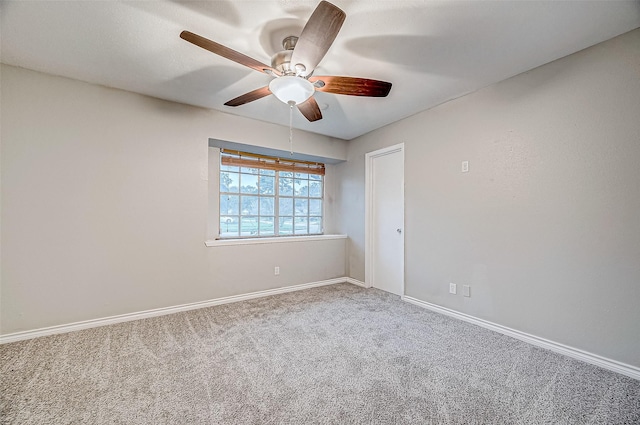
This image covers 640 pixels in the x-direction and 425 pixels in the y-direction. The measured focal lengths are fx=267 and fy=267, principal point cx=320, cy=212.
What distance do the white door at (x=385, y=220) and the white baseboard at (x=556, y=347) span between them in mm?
853

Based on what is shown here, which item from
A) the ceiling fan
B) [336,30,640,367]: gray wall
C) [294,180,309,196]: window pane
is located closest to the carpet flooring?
[336,30,640,367]: gray wall

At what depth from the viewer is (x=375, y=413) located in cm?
148

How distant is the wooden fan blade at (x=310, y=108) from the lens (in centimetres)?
224

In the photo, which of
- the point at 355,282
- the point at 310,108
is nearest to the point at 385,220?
the point at 355,282

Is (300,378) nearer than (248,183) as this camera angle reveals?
Yes

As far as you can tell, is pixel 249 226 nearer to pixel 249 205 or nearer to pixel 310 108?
pixel 249 205

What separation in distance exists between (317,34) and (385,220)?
9.30 feet

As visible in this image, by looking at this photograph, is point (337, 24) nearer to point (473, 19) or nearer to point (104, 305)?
point (473, 19)

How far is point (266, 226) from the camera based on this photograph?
4168 mm

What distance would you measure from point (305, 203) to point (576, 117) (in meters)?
3.40

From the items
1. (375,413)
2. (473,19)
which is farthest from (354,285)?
(473,19)

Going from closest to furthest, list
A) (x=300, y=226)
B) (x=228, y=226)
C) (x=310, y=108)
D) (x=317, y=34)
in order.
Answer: (x=317, y=34) → (x=310, y=108) → (x=228, y=226) → (x=300, y=226)

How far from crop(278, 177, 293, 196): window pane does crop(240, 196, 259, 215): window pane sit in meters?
0.45

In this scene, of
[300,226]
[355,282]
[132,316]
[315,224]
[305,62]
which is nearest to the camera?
[305,62]
